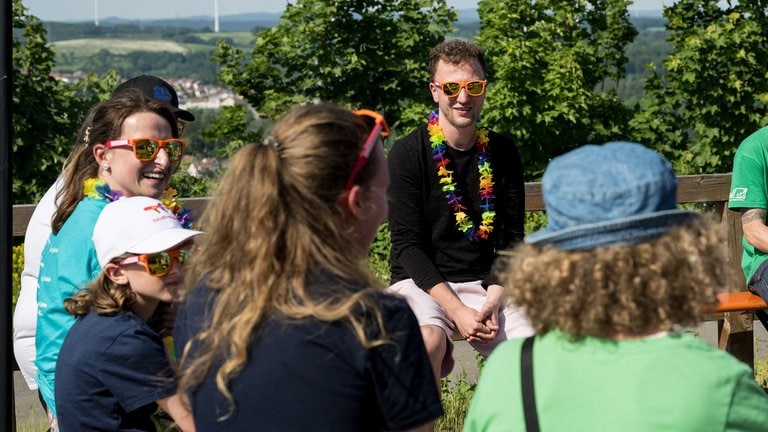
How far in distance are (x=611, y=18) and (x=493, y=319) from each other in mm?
9052

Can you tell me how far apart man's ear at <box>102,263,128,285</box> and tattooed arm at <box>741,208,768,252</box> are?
2785 millimetres

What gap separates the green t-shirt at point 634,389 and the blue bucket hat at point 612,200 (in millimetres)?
182

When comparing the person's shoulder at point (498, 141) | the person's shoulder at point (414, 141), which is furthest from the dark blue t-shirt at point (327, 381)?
the person's shoulder at point (498, 141)

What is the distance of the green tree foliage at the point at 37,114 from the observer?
10648mm

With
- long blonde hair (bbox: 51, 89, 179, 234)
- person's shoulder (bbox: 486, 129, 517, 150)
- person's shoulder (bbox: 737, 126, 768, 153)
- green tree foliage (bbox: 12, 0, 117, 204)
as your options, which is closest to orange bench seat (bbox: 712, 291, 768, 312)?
person's shoulder (bbox: 737, 126, 768, 153)

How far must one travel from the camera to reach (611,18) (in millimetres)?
12383

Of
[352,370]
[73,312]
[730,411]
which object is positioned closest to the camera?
[730,411]

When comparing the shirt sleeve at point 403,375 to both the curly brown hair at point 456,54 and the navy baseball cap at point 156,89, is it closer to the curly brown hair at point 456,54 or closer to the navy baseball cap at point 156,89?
the navy baseball cap at point 156,89

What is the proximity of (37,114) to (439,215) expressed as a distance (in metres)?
7.94

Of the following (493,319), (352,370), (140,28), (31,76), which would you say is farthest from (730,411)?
(140,28)

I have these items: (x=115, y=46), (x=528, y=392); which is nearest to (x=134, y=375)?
(x=528, y=392)

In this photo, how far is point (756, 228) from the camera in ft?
14.2

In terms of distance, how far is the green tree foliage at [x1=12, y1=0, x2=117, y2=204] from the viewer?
34.9 feet

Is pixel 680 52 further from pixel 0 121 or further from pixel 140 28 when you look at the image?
pixel 140 28
